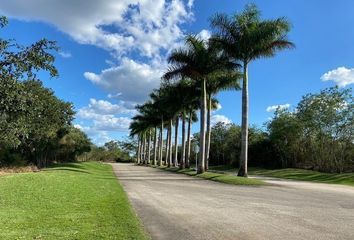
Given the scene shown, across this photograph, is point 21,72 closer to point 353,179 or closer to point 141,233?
point 141,233

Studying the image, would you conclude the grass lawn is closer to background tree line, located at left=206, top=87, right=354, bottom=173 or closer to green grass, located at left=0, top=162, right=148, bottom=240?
background tree line, located at left=206, top=87, right=354, bottom=173

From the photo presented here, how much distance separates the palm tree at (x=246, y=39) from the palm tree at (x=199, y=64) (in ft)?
14.3

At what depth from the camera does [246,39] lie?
32.2 metres

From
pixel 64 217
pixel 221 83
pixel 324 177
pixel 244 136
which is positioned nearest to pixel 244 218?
pixel 64 217

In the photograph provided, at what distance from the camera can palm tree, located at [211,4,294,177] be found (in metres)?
31.7

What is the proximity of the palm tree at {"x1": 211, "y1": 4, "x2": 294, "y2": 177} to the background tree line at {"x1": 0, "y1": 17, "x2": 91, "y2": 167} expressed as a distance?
14436 millimetres

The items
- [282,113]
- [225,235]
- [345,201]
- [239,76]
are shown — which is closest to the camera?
[225,235]

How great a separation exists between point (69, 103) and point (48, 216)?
3508 centimetres

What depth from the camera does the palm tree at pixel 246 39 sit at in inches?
1247

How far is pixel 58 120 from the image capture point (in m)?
40.7

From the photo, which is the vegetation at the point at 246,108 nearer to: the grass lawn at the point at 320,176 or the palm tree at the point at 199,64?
the palm tree at the point at 199,64

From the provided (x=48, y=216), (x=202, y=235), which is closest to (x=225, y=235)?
(x=202, y=235)

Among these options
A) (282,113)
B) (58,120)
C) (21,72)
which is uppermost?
(282,113)

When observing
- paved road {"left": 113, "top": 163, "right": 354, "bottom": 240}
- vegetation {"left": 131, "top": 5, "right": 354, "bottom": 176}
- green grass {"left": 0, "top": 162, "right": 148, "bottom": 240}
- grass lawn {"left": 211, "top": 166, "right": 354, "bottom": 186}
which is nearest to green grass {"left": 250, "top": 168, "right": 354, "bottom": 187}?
grass lawn {"left": 211, "top": 166, "right": 354, "bottom": 186}
